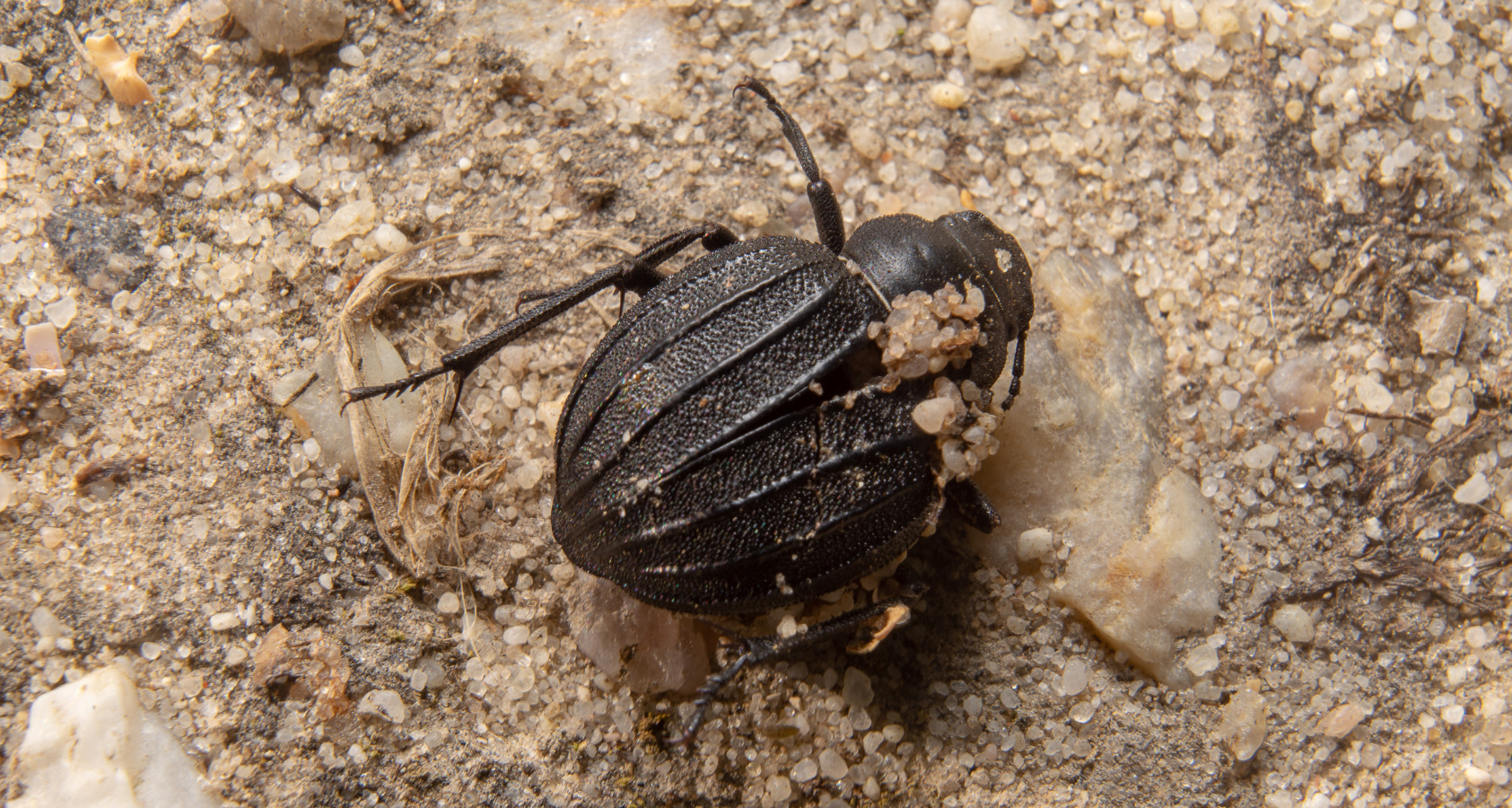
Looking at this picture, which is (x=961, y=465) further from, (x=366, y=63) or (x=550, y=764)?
(x=366, y=63)

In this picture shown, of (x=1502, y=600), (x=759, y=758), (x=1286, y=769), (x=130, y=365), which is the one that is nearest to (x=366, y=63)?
(x=130, y=365)

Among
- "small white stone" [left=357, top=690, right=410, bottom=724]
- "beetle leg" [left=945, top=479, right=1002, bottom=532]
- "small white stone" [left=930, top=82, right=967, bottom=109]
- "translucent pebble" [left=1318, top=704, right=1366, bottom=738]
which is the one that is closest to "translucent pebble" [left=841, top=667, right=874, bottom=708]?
"beetle leg" [left=945, top=479, right=1002, bottom=532]

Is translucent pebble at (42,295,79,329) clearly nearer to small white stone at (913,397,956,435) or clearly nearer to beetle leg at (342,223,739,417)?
beetle leg at (342,223,739,417)

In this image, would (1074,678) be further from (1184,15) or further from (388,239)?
(388,239)

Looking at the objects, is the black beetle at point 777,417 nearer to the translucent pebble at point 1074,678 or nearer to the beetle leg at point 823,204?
the beetle leg at point 823,204

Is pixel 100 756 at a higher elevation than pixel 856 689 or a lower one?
higher

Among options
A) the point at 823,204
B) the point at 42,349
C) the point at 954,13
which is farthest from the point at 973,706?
the point at 42,349
